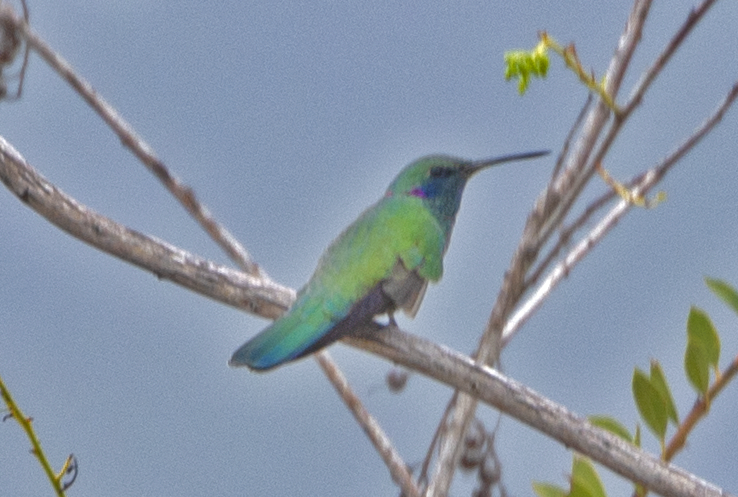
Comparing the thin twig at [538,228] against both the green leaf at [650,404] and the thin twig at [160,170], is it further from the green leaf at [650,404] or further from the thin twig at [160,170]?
the thin twig at [160,170]

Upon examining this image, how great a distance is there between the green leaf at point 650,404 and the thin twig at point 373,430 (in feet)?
2.88

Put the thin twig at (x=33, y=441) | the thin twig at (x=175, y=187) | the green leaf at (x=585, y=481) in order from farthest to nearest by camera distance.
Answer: the thin twig at (x=175, y=187)
the green leaf at (x=585, y=481)
the thin twig at (x=33, y=441)

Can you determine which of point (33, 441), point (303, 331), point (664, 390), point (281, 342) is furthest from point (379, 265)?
point (33, 441)

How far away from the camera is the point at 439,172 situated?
17.0 ft

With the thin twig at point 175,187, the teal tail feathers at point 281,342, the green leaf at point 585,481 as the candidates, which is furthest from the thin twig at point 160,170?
the green leaf at point 585,481

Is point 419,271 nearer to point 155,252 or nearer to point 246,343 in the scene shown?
point 246,343

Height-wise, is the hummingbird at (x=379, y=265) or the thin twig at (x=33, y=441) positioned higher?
the hummingbird at (x=379, y=265)

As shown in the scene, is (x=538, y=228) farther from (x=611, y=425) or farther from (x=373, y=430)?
(x=373, y=430)

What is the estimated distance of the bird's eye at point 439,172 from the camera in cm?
516

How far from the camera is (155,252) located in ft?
10.7

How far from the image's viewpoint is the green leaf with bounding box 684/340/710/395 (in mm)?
3254

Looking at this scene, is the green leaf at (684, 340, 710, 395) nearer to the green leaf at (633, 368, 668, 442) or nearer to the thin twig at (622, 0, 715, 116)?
the green leaf at (633, 368, 668, 442)

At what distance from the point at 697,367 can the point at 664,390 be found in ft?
0.41

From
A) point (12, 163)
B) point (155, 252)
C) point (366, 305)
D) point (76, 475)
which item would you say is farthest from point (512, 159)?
point (76, 475)
